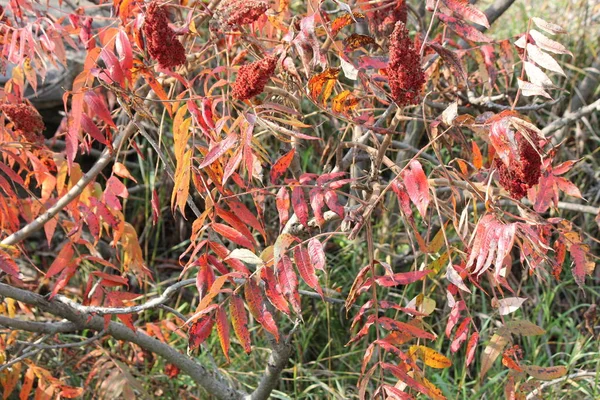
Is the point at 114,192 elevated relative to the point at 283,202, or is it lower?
lower

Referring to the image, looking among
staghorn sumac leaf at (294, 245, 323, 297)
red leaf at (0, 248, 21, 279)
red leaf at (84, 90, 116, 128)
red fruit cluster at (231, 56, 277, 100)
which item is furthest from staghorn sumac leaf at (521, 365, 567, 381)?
red leaf at (0, 248, 21, 279)

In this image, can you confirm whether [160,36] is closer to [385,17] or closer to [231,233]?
[231,233]

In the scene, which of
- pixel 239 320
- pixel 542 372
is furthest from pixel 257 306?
pixel 542 372

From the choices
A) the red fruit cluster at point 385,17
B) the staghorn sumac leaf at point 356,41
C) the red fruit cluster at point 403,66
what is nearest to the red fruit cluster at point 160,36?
the staghorn sumac leaf at point 356,41

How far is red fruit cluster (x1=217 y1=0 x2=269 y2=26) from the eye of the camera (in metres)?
1.74

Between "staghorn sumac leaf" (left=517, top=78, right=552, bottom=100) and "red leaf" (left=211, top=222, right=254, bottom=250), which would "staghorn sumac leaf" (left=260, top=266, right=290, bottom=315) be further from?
"staghorn sumac leaf" (left=517, top=78, right=552, bottom=100)

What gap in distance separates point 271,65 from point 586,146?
294cm

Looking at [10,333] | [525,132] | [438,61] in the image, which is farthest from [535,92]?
[10,333]

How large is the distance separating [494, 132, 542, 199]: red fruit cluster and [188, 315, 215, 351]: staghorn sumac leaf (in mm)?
786

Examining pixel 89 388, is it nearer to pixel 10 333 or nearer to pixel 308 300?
pixel 10 333

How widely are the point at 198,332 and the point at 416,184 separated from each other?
63 cm

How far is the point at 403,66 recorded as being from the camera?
1678 millimetres

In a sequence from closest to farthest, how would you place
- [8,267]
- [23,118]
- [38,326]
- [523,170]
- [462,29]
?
1. [523,170]
2. [462,29]
3. [8,267]
4. [23,118]
5. [38,326]

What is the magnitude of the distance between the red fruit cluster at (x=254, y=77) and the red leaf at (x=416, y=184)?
38cm
